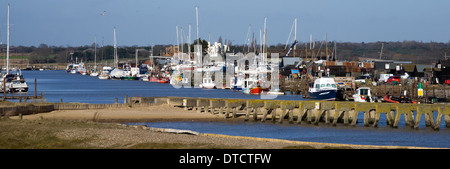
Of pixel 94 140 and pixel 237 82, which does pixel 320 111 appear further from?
pixel 237 82

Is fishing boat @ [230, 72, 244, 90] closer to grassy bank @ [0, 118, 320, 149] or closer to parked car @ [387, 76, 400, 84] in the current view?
parked car @ [387, 76, 400, 84]

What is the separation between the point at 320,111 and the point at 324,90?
2174 centimetres

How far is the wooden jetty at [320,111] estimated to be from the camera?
4631cm

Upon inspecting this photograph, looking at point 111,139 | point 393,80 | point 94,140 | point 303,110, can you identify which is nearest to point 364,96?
point 303,110

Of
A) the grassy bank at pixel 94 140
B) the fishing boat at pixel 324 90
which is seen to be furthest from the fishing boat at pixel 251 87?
the grassy bank at pixel 94 140

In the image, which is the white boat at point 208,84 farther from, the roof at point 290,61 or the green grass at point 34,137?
the green grass at point 34,137

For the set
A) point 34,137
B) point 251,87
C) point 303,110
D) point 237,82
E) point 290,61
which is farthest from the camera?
point 290,61

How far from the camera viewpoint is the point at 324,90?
70.9m

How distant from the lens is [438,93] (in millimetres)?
84188
